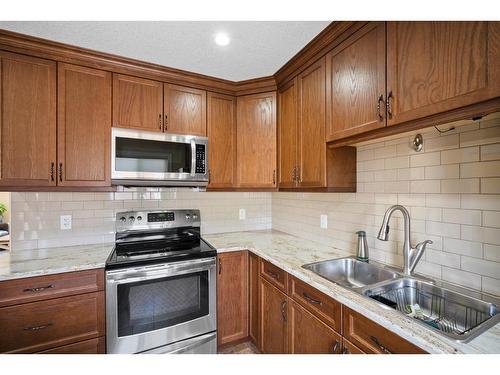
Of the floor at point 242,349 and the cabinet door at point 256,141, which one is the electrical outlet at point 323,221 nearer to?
the cabinet door at point 256,141

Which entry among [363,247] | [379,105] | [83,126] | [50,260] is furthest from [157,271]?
[379,105]

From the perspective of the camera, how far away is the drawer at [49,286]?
140 centimetres

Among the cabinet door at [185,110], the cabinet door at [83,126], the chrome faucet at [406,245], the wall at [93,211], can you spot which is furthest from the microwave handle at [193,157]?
the chrome faucet at [406,245]

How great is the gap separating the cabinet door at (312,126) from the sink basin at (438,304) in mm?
731

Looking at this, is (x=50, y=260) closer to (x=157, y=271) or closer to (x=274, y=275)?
(x=157, y=271)

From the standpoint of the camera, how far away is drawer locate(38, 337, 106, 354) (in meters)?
1.49

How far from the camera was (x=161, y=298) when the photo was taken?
1732mm

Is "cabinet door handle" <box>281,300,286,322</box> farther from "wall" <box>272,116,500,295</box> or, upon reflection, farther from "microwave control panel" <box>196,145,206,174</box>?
"microwave control panel" <box>196,145,206,174</box>

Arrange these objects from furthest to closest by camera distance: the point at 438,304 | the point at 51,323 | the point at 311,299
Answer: the point at 51,323 < the point at 311,299 < the point at 438,304

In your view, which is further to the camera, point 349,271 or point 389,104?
point 349,271

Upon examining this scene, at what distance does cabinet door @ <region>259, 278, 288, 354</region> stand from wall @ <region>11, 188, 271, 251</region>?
920 mm

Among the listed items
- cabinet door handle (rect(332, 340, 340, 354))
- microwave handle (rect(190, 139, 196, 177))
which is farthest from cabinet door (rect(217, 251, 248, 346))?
cabinet door handle (rect(332, 340, 340, 354))

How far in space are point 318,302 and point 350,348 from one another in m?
0.25
